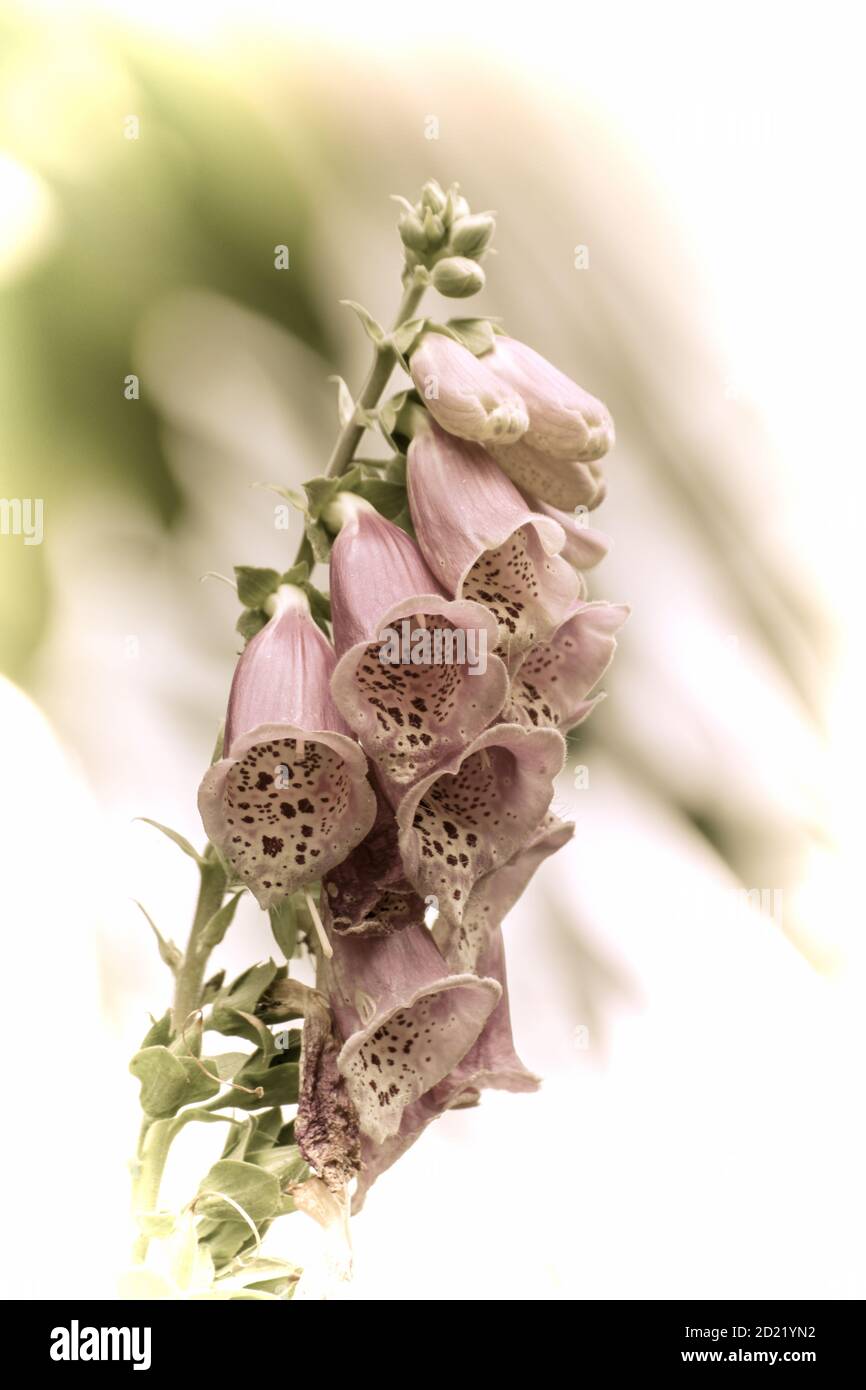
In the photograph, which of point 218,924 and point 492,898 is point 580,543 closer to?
point 492,898

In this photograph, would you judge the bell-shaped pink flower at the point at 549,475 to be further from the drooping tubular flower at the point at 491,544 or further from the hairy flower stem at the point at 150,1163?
the hairy flower stem at the point at 150,1163

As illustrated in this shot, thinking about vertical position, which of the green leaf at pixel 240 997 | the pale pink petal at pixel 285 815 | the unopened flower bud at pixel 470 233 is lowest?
the green leaf at pixel 240 997

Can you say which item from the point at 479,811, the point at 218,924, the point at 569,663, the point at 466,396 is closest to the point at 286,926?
the point at 218,924

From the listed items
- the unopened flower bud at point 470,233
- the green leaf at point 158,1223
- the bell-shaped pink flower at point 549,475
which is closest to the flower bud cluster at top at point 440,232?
the unopened flower bud at point 470,233

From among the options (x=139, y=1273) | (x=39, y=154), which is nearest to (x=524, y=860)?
(x=139, y=1273)

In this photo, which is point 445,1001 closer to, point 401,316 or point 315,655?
point 315,655

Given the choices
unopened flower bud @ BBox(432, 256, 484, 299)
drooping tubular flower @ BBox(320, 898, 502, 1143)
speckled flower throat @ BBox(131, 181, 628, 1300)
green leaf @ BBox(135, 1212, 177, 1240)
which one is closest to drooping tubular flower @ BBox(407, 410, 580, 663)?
speckled flower throat @ BBox(131, 181, 628, 1300)
